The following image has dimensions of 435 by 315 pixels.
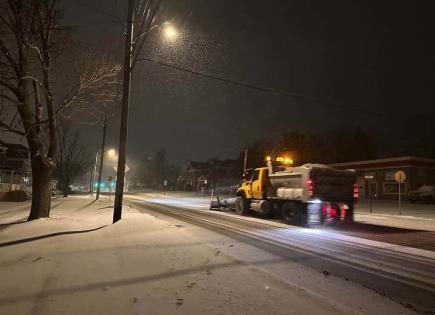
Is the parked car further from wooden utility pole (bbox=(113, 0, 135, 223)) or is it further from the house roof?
wooden utility pole (bbox=(113, 0, 135, 223))

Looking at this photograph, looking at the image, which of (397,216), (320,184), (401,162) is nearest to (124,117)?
(320,184)

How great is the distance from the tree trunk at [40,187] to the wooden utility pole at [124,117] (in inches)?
104

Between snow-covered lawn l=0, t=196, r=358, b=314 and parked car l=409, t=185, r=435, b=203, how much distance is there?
38469mm

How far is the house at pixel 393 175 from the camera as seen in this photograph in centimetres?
5178

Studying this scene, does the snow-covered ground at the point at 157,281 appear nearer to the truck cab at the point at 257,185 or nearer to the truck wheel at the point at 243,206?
the truck cab at the point at 257,185

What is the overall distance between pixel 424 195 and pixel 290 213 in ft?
98.1

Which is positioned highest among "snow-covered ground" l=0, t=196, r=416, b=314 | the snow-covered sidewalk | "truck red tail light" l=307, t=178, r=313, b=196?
"truck red tail light" l=307, t=178, r=313, b=196

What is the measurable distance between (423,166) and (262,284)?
5119cm

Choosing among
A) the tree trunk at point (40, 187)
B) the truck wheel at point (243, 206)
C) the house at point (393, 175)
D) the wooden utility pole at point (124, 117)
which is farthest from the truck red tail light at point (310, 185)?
the house at point (393, 175)

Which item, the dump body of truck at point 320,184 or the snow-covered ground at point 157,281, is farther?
the dump body of truck at point 320,184

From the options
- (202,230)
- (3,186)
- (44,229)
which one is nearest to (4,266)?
(44,229)

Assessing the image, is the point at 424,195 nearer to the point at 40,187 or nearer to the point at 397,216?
the point at 397,216

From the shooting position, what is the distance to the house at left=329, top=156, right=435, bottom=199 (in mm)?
51781

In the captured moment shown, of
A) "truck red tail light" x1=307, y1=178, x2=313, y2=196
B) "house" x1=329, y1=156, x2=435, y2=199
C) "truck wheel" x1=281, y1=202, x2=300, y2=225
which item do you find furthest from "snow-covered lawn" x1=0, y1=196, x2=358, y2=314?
"house" x1=329, y1=156, x2=435, y2=199
